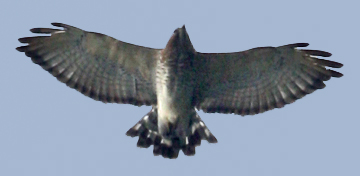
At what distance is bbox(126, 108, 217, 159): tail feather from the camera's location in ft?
50.4

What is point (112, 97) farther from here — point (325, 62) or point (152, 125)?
point (325, 62)

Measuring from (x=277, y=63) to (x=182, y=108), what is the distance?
1654 mm

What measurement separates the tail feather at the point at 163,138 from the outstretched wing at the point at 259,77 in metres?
0.36

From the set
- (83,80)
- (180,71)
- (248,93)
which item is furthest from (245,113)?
(83,80)

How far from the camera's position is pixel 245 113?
50.4 feet

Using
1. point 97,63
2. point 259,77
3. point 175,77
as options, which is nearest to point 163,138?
point 175,77

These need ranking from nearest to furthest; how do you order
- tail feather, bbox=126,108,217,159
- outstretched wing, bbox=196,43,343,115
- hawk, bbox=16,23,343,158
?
1. hawk, bbox=16,23,343,158
2. outstretched wing, bbox=196,43,343,115
3. tail feather, bbox=126,108,217,159

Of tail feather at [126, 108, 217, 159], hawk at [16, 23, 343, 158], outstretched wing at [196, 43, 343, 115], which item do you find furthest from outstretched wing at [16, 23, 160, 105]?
outstretched wing at [196, 43, 343, 115]

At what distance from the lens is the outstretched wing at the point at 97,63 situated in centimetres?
1477

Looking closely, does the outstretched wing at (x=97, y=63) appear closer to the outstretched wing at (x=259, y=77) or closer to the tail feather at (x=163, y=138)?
the tail feather at (x=163, y=138)

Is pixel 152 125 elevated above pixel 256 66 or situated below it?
below

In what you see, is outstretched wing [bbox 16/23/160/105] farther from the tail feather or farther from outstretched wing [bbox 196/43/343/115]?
outstretched wing [bbox 196/43/343/115]

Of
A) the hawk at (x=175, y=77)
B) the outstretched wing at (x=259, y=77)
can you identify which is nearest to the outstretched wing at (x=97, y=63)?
the hawk at (x=175, y=77)

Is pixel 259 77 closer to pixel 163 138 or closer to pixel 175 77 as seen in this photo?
pixel 175 77
